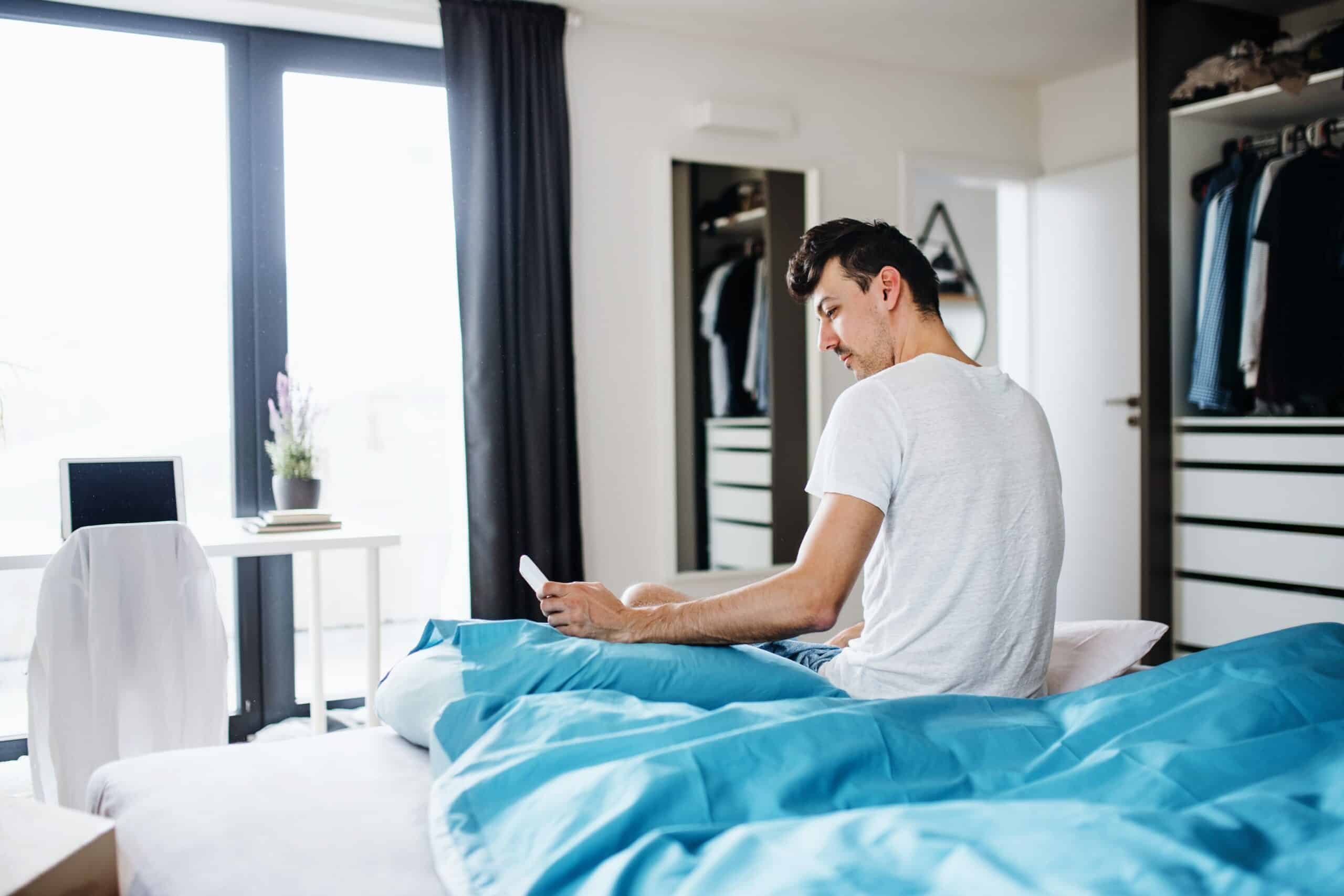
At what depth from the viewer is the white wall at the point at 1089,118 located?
415 cm

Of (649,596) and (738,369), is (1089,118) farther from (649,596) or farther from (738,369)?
(649,596)

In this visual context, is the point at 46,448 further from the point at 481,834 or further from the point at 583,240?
the point at 481,834

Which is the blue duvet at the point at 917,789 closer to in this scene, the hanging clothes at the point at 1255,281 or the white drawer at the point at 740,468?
the hanging clothes at the point at 1255,281

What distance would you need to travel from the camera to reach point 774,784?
3.51 feet

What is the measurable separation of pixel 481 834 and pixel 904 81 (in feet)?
12.3

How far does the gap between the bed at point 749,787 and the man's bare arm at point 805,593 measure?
0.05 meters

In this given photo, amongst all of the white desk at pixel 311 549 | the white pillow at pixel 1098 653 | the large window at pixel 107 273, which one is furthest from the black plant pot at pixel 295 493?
the white pillow at pixel 1098 653

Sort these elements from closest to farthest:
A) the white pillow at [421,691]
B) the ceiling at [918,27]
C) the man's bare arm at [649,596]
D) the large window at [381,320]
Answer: the white pillow at [421,691], the man's bare arm at [649,596], the large window at [381,320], the ceiling at [918,27]

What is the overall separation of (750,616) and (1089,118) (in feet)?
11.5

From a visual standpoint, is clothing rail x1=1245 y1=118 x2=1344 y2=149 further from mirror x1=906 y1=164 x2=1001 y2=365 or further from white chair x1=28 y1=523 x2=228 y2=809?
white chair x1=28 y1=523 x2=228 y2=809

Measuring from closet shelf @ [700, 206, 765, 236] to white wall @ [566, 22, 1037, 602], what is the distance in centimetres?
17

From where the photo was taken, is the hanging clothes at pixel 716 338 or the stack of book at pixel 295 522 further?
the hanging clothes at pixel 716 338

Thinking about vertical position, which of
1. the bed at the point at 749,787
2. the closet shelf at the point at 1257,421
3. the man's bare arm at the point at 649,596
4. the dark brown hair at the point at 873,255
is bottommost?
the bed at the point at 749,787

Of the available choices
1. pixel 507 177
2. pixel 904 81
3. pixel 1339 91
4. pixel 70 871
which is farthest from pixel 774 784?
pixel 904 81
